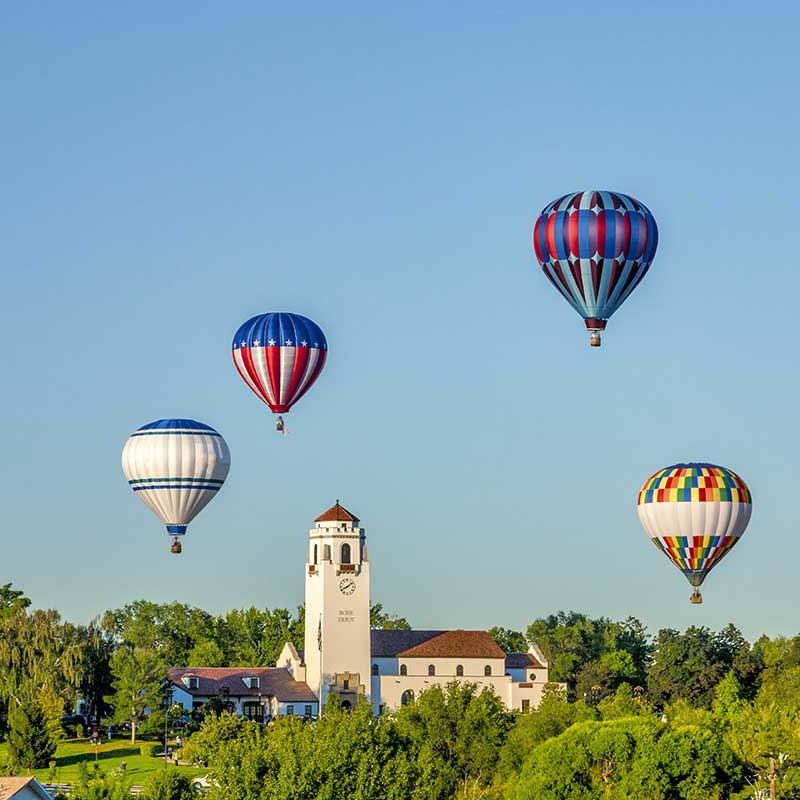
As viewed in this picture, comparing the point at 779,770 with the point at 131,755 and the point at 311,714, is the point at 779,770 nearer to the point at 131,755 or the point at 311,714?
the point at 131,755

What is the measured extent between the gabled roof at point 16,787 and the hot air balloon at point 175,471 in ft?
38.3

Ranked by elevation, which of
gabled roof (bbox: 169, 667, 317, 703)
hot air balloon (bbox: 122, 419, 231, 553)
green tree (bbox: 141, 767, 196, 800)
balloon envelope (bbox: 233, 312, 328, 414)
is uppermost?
balloon envelope (bbox: 233, 312, 328, 414)

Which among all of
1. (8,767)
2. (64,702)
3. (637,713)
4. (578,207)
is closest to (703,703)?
(637,713)

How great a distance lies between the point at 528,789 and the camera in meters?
57.7

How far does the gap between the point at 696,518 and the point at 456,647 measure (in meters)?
42.8

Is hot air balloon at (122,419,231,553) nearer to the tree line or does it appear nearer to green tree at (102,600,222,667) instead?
the tree line

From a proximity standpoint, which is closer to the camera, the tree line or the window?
the tree line

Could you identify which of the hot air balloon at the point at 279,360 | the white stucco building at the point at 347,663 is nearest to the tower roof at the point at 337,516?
the white stucco building at the point at 347,663

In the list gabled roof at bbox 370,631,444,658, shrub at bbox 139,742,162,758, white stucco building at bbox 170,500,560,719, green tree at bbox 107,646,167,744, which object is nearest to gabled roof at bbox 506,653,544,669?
white stucco building at bbox 170,500,560,719

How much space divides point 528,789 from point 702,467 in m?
13.2

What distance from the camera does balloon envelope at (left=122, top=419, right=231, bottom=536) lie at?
2547 inches

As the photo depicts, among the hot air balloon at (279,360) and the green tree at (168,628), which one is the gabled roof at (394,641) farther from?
the hot air balloon at (279,360)

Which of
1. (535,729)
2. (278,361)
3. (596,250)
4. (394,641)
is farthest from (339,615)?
(596,250)

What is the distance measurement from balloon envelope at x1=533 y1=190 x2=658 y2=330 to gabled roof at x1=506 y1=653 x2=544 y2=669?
53094mm
